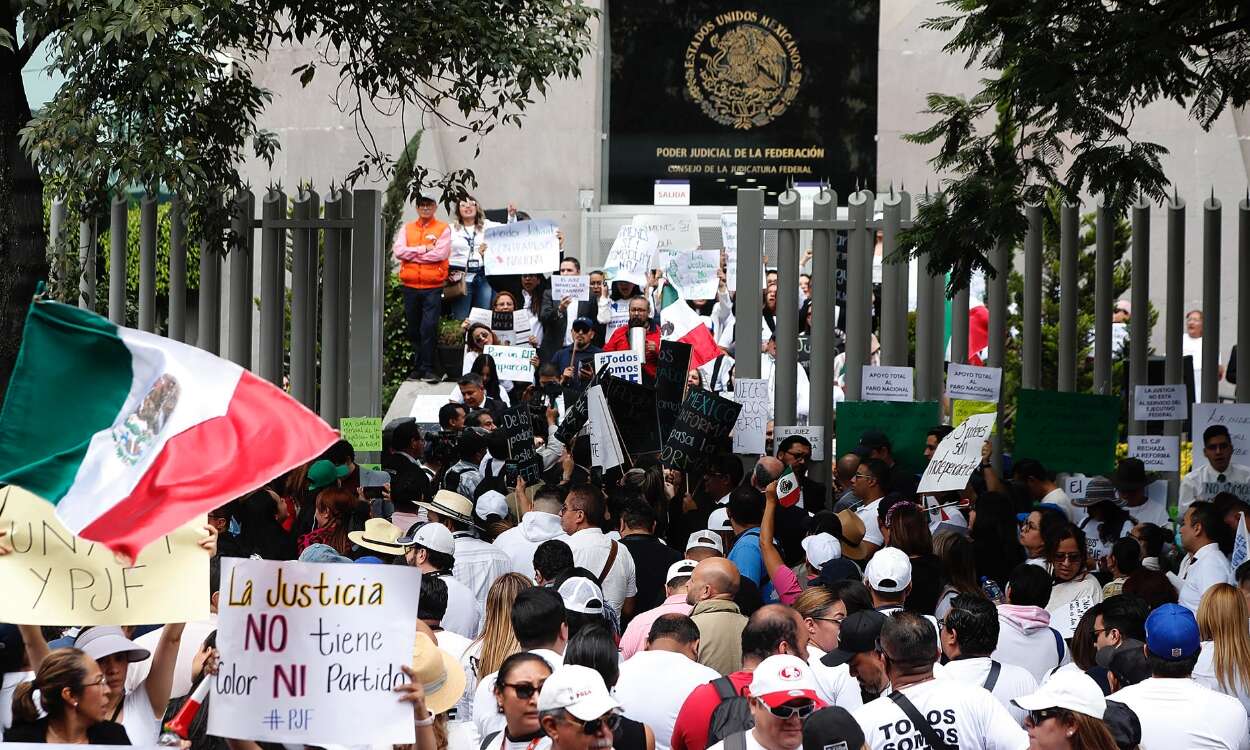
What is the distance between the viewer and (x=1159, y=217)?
24.1 m

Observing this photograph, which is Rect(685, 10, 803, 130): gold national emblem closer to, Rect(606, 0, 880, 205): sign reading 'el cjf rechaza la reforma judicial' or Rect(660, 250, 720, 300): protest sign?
Rect(606, 0, 880, 205): sign reading 'el cjf rechaza la reforma judicial'

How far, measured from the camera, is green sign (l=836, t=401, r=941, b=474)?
1390cm

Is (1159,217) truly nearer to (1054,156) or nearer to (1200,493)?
(1200,493)

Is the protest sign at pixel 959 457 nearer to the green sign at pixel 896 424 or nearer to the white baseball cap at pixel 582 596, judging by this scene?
the green sign at pixel 896 424

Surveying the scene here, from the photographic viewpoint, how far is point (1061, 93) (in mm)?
10133

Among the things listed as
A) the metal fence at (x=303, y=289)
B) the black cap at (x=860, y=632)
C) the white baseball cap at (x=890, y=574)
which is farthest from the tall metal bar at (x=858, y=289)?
the black cap at (x=860, y=632)

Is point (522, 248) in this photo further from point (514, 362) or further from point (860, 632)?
point (860, 632)

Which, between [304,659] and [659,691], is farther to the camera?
[659,691]

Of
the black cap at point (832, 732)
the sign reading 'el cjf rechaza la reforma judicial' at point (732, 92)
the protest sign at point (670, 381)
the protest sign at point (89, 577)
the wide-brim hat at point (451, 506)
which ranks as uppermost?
the sign reading 'el cjf rechaza la reforma judicial' at point (732, 92)

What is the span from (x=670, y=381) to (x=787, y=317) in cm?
134

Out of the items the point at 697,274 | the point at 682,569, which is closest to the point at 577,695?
the point at 682,569

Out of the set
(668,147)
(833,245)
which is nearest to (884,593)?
(833,245)

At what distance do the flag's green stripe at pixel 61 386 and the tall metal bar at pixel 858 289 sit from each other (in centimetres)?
919

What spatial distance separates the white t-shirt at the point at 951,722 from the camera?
6301 millimetres
